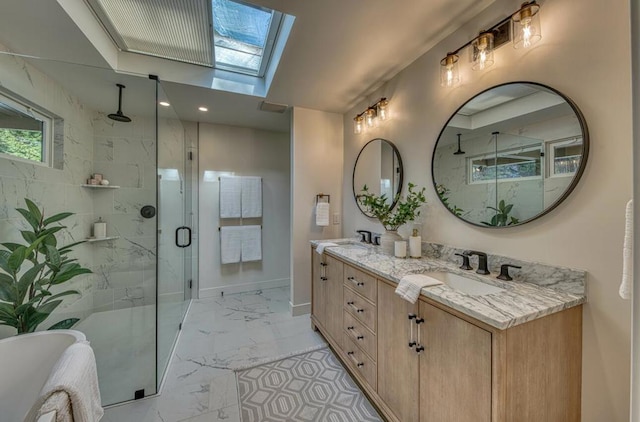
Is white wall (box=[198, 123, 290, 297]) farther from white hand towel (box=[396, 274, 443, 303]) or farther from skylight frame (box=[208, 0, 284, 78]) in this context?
white hand towel (box=[396, 274, 443, 303])

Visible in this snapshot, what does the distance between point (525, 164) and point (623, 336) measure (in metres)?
0.81

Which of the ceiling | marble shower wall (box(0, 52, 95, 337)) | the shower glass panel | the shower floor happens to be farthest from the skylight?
the shower floor

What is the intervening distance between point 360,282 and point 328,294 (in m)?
0.57

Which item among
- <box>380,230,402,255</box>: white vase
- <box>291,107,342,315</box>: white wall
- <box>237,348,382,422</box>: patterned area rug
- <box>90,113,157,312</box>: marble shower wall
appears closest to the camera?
<box>237,348,382,422</box>: patterned area rug

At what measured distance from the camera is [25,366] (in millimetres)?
1117

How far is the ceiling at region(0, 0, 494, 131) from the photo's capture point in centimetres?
141

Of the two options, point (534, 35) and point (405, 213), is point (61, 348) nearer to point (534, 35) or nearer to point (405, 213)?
point (405, 213)

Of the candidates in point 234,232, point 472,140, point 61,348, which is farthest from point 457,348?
point 234,232

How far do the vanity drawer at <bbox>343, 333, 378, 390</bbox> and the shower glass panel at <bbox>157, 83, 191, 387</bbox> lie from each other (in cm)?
140

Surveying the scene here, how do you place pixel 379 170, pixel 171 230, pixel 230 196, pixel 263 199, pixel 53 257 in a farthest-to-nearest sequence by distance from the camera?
pixel 263 199 < pixel 230 196 < pixel 171 230 < pixel 379 170 < pixel 53 257

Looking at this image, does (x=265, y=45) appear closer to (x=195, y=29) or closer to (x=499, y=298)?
(x=195, y=29)

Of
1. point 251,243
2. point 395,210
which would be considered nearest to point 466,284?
point 395,210

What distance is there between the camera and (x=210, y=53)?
225cm

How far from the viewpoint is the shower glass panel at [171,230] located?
217cm
